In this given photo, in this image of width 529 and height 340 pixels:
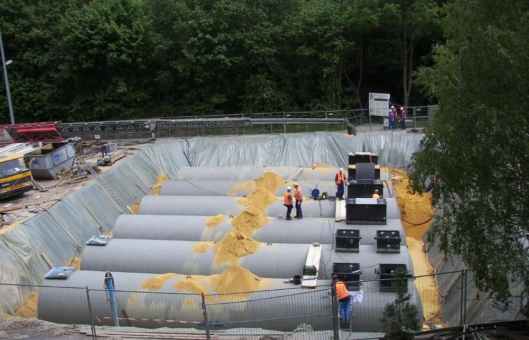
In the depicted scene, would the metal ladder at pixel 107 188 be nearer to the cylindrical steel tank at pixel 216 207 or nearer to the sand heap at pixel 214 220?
the cylindrical steel tank at pixel 216 207

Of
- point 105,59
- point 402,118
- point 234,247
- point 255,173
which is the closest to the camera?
point 234,247

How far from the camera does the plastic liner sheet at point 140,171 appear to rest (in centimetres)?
2084

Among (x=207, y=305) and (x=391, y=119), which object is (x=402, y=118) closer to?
(x=391, y=119)

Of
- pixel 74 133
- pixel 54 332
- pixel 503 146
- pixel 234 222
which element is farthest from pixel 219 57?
pixel 503 146

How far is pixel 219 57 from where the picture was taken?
1555 inches

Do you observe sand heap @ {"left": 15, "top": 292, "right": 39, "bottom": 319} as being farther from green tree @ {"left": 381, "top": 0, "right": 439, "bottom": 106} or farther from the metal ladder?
green tree @ {"left": 381, "top": 0, "right": 439, "bottom": 106}

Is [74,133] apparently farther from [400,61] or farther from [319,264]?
[400,61]

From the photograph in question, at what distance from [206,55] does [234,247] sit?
23.4 metres

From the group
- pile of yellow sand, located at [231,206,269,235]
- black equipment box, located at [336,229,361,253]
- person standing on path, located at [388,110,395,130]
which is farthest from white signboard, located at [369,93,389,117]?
black equipment box, located at [336,229,361,253]

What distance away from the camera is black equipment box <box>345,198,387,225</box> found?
68.2ft

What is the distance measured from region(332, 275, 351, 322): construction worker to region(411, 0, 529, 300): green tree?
3.86m

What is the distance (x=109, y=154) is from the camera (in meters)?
30.1

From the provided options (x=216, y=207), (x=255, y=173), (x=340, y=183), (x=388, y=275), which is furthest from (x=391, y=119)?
(x=388, y=275)

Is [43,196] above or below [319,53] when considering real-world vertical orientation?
below
